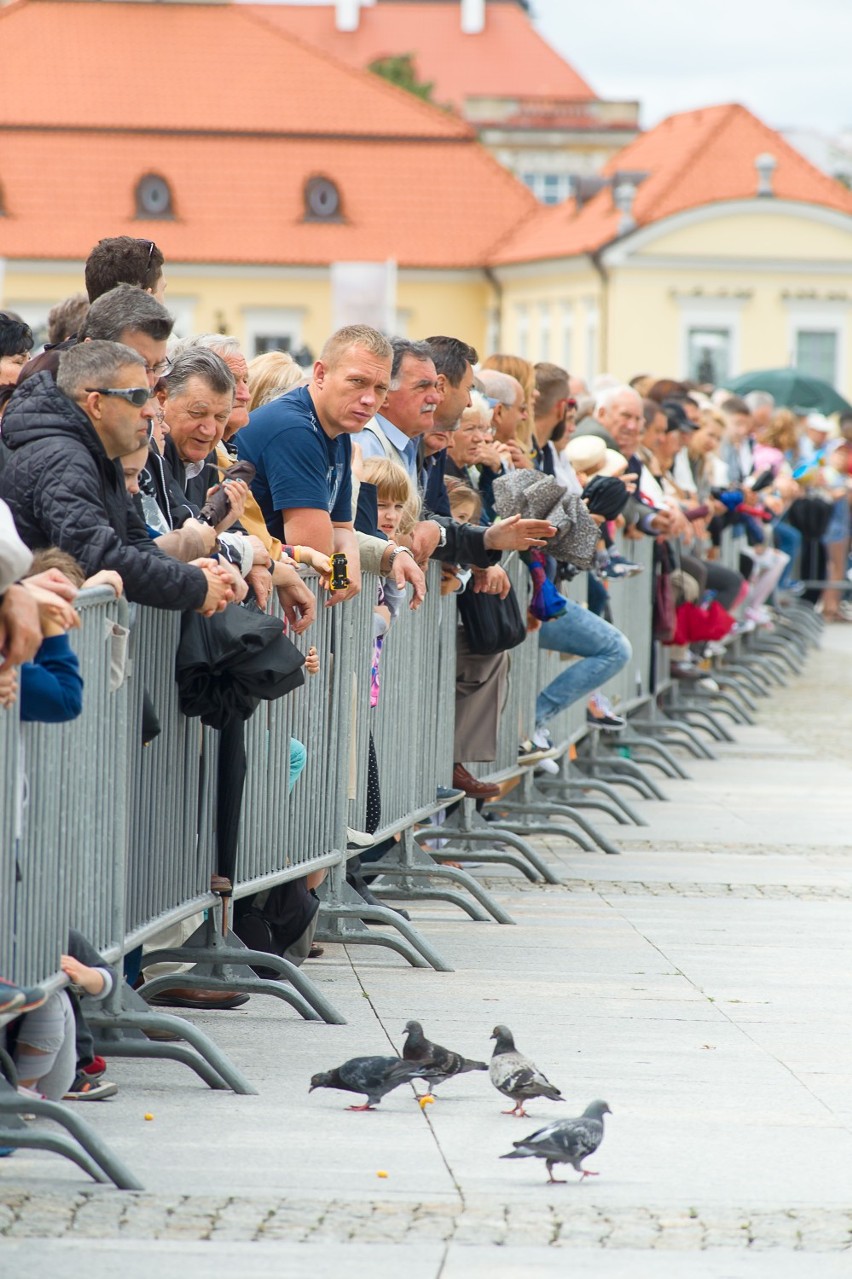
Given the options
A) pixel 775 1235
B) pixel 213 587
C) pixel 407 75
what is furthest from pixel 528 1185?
pixel 407 75

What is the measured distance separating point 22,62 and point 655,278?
23742 mm

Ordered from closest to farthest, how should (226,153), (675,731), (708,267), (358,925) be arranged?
(358,925)
(675,731)
(708,267)
(226,153)

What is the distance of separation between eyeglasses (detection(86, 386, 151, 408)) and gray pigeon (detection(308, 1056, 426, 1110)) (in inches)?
69.7

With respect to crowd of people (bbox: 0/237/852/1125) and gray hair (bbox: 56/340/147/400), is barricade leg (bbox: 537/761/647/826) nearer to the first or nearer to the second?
crowd of people (bbox: 0/237/852/1125)

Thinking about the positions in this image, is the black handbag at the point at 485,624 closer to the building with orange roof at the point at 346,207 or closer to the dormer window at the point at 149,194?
the building with orange roof at the point at 346,207

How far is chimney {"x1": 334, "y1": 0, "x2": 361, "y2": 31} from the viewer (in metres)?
122

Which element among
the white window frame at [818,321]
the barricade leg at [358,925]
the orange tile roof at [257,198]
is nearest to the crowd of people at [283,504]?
the barricade leg at [358,925]

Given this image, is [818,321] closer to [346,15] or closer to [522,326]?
[522,326]

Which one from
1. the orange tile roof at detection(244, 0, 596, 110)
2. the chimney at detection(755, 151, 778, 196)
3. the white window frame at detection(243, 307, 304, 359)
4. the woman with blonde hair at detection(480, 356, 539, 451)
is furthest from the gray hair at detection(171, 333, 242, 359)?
the orange tile roof at detection(244, 0, 596, 110)

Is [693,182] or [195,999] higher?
[693,182]

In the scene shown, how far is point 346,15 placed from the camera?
12212cm

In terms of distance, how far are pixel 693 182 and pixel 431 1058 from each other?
68.2 metres

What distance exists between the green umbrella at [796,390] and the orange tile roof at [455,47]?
89.6 metres

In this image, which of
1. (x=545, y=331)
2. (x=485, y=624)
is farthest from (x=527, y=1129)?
(x=545, y=331)
